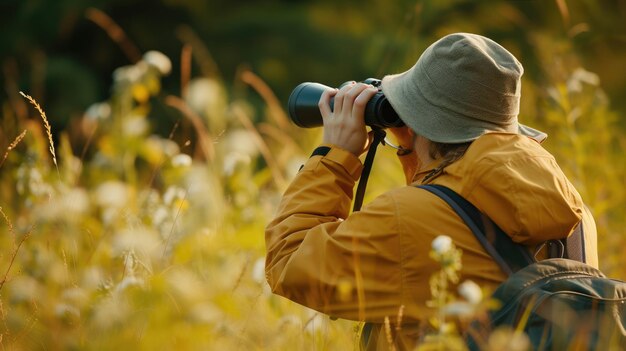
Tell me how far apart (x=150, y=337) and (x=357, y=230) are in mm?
414

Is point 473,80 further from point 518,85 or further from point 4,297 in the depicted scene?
point 4,297

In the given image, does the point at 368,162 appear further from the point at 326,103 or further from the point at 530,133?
the point at 530,133

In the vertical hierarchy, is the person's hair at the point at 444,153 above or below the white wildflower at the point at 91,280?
above

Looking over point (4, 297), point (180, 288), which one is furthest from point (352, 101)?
point (4, 297)

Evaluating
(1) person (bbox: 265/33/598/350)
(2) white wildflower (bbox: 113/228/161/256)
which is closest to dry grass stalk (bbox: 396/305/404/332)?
(1) person (bbox: 265/33/598/350)

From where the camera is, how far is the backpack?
57.1 inches

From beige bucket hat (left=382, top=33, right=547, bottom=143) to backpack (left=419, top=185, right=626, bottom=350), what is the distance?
0.30 metres

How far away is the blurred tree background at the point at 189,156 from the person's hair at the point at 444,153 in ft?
1.53

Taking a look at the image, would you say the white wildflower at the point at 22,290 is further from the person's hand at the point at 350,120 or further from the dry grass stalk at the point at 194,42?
the dry grass stalk at the point at 194,42

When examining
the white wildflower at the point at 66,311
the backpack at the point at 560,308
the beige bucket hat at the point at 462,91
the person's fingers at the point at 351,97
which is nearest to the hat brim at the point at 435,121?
the beige bucket hat at the point at 462,91

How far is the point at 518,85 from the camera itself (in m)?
1.74

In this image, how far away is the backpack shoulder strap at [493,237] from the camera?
1.58 metres

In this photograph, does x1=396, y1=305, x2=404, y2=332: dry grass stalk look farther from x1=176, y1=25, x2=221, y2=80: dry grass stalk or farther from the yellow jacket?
x1=176, y1=25, x2=221, y2=80: dry grass stalk

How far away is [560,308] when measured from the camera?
1475 mm
